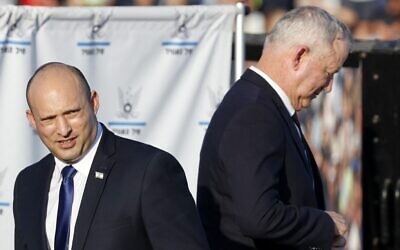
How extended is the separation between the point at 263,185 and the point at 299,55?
59 centimetres

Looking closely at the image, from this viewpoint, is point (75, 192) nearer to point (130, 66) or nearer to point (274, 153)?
point (274, 153)

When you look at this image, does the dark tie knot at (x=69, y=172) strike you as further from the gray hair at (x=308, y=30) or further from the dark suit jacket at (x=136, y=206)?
the gray hair at (x=308, y=30)

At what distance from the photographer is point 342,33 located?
4609 millimetres

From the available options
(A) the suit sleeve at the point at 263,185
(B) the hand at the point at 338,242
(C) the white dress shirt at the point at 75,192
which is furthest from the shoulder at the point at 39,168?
(B) the hand at the point at 338,242

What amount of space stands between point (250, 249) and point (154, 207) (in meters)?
0.60

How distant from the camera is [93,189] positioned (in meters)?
4.10

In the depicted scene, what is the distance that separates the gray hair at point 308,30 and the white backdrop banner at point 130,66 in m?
1.48

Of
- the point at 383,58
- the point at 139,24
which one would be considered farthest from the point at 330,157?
the point at 139,24

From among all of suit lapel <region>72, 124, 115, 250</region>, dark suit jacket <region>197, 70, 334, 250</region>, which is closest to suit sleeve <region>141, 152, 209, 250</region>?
suit lapel <region>72, 124, 115, 250</region>

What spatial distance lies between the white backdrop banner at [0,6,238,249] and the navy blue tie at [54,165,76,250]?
1990mm

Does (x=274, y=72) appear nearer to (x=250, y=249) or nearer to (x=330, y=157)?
(x=250, y=249)

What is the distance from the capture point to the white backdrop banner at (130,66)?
20.0ft

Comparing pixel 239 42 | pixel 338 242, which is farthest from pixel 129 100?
pixel 338 242

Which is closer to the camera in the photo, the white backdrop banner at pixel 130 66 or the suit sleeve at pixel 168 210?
the suit sleeve at pixel 168 210
